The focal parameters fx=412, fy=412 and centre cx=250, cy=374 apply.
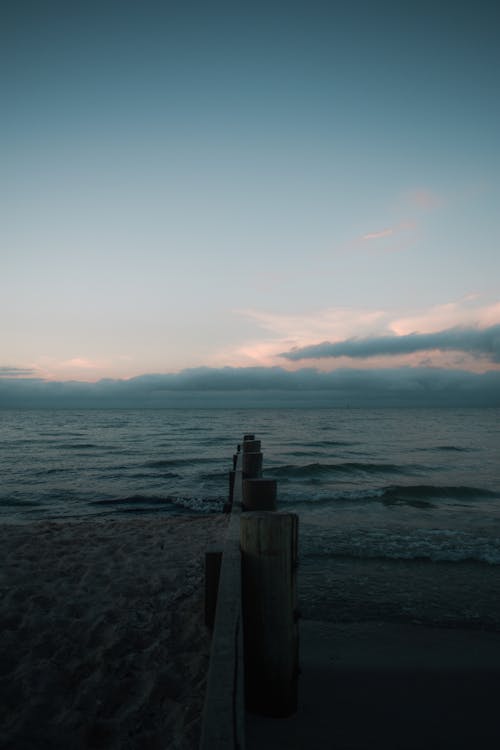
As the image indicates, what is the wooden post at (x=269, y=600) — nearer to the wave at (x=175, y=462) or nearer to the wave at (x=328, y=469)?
the wave at (x=328, y=469)

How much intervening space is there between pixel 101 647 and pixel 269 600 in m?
2.28

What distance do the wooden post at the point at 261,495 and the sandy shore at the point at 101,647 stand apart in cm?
140

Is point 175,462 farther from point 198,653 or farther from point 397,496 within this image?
point 198,653

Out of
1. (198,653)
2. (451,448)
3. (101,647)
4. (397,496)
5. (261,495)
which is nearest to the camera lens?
(198,653)

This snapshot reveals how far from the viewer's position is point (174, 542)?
7.88 m

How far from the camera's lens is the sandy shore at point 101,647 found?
9.92 feet

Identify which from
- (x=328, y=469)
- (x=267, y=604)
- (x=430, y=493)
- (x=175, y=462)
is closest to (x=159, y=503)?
(x=175, y=462)

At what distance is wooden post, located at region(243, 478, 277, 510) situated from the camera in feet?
14.5

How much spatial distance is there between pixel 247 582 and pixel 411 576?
4.82 metres

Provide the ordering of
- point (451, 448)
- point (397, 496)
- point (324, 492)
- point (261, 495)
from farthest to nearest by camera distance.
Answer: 1. point (451, 448)
2. point (324, 492)
3. point (397, 496)
4. point (261, 495)

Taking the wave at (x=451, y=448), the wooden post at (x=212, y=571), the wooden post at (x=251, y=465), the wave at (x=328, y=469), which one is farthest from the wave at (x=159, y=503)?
the wave at (x=451, y=448)

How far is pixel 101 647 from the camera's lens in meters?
4.05

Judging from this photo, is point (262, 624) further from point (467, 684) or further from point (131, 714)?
point (467, 684)

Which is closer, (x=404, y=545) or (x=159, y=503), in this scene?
(x=404, y=545)
